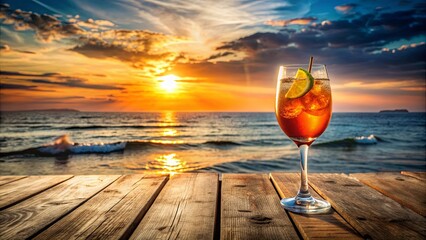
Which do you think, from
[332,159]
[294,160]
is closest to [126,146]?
[294,160]

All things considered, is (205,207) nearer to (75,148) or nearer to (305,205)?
(305,205)

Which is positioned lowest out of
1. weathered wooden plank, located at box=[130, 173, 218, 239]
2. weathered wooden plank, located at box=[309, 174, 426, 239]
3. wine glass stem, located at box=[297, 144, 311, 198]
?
weathered wooden plank, located at box=[309, 174, 426, 239]

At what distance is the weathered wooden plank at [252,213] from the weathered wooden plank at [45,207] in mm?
570

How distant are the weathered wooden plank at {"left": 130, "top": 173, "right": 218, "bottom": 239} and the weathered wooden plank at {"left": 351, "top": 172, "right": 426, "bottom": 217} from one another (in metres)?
0.73

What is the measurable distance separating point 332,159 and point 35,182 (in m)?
12.5

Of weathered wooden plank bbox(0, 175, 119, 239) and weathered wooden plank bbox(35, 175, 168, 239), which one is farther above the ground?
weathered wooden plank bbox(35, 175, 168, 239)

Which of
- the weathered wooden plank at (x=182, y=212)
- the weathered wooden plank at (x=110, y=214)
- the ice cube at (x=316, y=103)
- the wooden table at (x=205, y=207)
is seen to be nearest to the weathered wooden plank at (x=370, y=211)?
the wooden table at (x=205, y=207)

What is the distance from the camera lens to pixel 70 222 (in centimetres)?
112

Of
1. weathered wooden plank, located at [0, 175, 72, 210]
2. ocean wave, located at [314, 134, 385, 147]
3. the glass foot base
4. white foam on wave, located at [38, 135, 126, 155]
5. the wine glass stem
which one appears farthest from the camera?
ocean wave, located at [314, 134, 385, 147]

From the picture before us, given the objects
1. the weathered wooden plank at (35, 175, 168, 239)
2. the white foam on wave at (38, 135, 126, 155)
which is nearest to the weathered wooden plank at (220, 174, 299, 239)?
the weathered wooden plank at (35, 175, 168, 239)

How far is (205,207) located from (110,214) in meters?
0.33

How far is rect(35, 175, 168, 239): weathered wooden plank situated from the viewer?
1014 mm

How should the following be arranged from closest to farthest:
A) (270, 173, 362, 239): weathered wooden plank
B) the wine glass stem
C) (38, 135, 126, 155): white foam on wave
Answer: (270, 173, 362, 239): weathered wooden plank → the wine glass stem → (38, 135, 126, 155): white foam on wave

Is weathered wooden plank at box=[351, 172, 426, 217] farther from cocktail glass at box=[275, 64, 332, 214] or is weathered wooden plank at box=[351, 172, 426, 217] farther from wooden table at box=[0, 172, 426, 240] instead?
cocktail glass at box=[275, 64, 332, 214]
